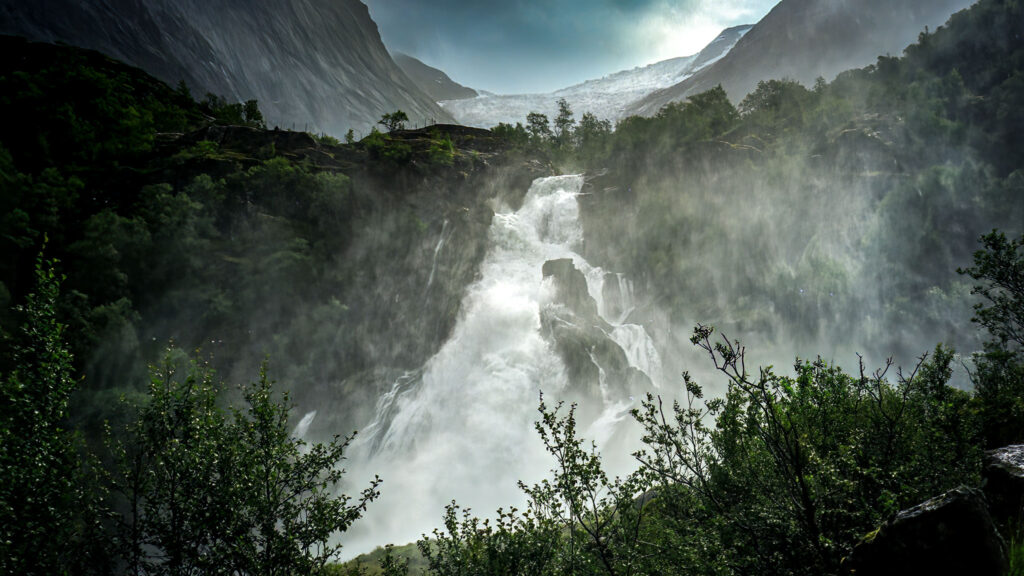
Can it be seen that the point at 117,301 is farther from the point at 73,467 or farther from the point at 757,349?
the point at 757,349

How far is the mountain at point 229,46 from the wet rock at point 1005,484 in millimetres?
113177

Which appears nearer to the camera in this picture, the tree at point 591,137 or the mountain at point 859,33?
the tree at point 591,137

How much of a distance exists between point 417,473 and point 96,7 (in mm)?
129265

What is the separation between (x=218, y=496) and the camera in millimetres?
8758

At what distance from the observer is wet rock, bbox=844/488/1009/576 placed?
4.32 metres

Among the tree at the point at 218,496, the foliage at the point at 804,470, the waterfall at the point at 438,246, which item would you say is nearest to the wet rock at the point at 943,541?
the foliage at the point at 804,470

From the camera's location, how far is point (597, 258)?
50.1 m

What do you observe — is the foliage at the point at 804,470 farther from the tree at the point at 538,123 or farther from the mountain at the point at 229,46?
the mountain at the point at 229,46

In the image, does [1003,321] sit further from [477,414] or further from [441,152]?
[441,152]

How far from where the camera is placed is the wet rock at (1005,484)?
602 centimetres

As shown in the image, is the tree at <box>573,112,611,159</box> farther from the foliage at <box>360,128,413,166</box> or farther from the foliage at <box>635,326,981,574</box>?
the foliage at <box>635,326,981,574</box>

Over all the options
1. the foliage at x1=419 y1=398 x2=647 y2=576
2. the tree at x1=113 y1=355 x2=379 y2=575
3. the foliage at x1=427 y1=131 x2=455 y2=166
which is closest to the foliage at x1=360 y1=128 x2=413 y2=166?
the foliage at x1=427 y1=131 x2=455 y2=166

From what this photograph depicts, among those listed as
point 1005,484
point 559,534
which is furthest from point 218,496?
point 1005,484

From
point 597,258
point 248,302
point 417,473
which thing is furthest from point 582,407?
point 248,302
